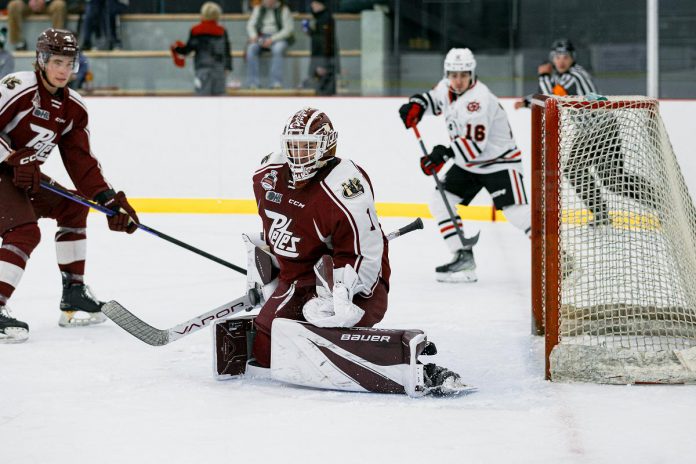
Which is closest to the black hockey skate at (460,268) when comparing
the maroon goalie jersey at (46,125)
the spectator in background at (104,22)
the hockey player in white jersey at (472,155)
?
the hockey player in white jersey at (472,155)

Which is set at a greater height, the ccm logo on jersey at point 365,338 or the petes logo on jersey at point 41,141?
the petes logo on jersey at point 41,141

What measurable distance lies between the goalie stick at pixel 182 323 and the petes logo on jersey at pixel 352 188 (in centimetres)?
43

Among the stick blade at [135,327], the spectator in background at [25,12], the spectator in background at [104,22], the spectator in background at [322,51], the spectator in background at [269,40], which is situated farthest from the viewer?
the spectator in background at [25,12]

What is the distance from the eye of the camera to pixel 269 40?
7.70 metres

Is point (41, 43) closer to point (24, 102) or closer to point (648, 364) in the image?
point (24, 102)

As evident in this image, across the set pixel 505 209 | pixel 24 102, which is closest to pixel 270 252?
pixel 24 102

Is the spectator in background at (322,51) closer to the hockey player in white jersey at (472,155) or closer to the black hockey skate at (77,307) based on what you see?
the hockey player in white jersey at (472,155)

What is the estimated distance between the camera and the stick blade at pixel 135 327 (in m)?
3.51

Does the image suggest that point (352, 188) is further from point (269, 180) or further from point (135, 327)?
point (135, 327)

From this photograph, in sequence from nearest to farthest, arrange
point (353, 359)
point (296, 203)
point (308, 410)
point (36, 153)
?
point (308, 410), point (353, 359), point (296, 203), point (36, 153)

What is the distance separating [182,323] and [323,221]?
0.60 meters

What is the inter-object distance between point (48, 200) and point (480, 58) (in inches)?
151

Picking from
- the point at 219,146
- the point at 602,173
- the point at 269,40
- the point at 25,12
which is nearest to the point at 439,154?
the point at 602,173

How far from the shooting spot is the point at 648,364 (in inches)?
128
